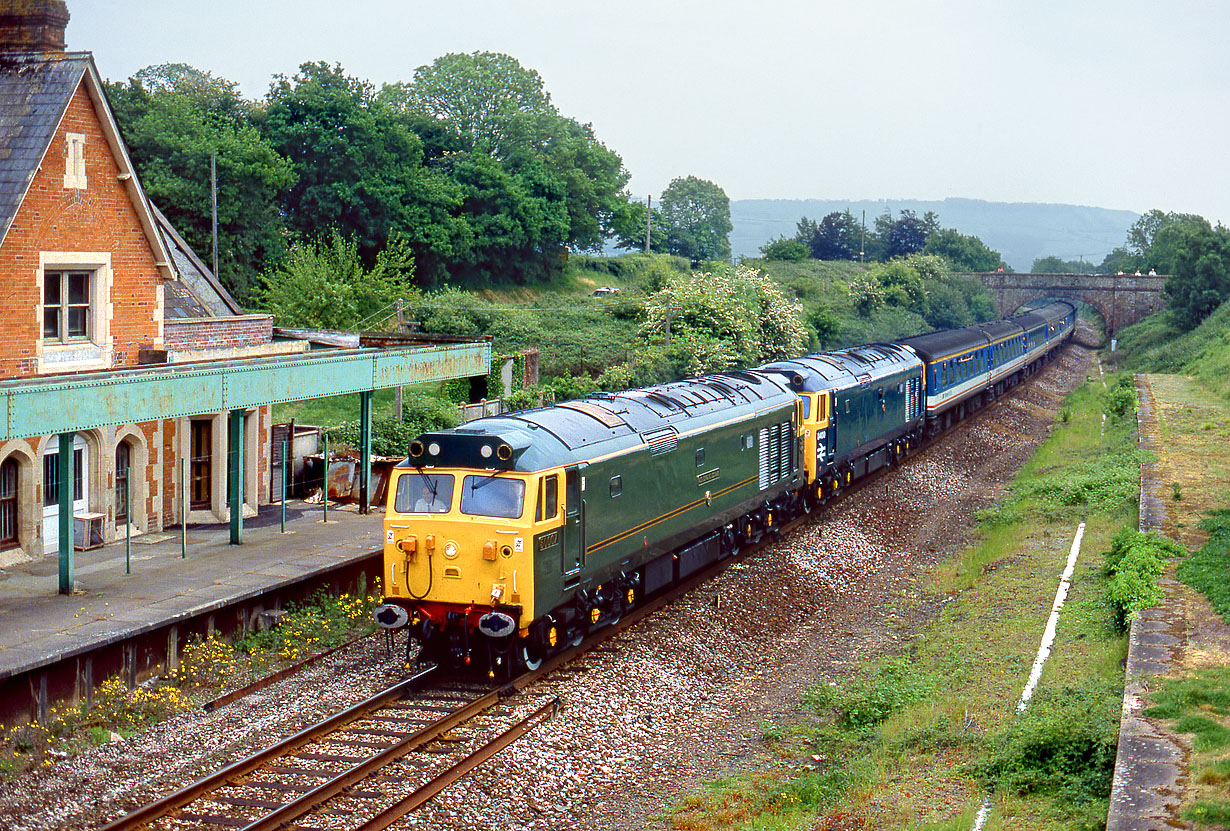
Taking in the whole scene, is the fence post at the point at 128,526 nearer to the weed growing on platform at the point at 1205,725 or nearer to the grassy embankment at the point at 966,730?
the grassy embankment at the point at 966,730

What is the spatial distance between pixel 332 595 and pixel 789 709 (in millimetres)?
7167

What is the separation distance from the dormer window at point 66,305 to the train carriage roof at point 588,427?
7.65 m

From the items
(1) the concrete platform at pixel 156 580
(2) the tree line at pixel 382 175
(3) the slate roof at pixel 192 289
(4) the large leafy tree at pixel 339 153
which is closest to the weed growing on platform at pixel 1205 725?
(1) the concrete platform at pixel 156 580

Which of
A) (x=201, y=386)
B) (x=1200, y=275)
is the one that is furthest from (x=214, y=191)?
(x=1200, y=275)

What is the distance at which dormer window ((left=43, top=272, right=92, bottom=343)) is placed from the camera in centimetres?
1802

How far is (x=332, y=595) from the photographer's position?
17016mm

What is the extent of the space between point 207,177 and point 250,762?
39.2m

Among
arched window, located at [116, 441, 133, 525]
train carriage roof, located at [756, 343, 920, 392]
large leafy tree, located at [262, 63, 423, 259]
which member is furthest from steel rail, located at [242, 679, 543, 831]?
large leafy tree, located at [262, 63, 423, 259]

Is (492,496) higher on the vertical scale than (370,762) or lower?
higher

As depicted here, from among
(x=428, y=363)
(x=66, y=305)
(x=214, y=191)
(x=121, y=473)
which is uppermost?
(x=214, y=191)

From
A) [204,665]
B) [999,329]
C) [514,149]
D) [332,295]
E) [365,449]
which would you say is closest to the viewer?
[204,665]

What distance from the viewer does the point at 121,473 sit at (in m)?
19.0

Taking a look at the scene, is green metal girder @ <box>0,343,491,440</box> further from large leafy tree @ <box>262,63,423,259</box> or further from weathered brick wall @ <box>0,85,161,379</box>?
large leafy tree @ <box>262,63,423,259</box>

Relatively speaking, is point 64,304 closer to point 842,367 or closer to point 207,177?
point 842,367
